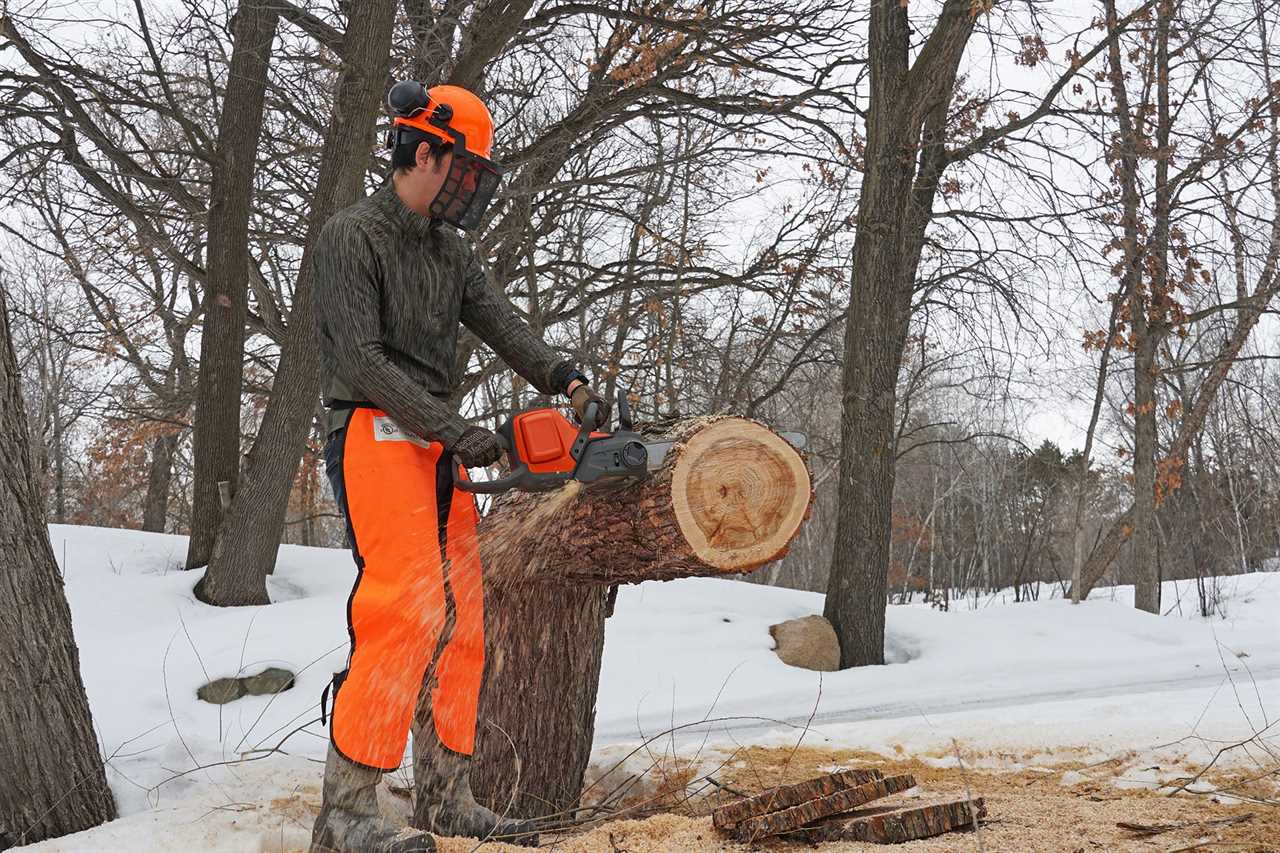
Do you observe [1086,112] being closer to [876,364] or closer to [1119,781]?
[876,364]

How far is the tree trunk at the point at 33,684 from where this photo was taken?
10.1ft

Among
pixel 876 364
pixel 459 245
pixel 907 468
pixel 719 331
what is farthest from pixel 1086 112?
pixel 907 468

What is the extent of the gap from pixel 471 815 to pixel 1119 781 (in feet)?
7.04

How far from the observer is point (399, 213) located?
2889mm

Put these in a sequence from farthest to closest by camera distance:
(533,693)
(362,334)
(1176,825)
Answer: (533,693) < (362,334) < (1176,825)

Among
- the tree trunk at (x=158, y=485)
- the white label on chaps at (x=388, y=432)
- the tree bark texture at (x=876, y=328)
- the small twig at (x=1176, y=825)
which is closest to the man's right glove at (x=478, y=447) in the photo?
the white label on chaps at (x=388, y=432)

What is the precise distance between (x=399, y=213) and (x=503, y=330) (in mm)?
493

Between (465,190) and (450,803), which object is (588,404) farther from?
(450,803)

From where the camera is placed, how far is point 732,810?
2.62 m

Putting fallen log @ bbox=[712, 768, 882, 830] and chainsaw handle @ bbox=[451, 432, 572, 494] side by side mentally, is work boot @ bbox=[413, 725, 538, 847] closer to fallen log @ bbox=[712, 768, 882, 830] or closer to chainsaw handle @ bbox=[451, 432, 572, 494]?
fallen log @ bbox=[712, 768, 882, 830]

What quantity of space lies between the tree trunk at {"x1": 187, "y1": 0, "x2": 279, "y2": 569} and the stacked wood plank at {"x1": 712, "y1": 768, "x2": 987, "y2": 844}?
262 inches

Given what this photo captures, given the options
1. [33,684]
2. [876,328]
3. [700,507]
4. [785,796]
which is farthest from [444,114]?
[876,328]

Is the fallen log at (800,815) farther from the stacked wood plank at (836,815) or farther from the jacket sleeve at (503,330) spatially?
the jacket sleeve at (503,330)

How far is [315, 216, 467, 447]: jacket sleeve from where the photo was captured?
106 inches
